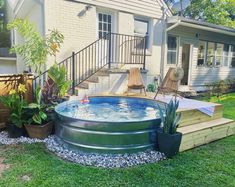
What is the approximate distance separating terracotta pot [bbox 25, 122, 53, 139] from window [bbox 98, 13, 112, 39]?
4.64 metres

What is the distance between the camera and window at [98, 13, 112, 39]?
8102 mm

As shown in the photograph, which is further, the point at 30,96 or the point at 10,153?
the point at 30,96

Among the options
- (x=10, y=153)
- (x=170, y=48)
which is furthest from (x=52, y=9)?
(x=170, y=48)

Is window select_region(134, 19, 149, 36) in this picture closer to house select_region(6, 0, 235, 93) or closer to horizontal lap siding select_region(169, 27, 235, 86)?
house select_region(6, 0, 235, 93)

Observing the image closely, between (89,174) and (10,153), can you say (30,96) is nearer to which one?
(10,153)

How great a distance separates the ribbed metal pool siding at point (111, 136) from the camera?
3.74m

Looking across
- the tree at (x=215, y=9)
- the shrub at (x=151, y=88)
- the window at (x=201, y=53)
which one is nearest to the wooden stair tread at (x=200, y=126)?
the shrub at (x=151, y=88)

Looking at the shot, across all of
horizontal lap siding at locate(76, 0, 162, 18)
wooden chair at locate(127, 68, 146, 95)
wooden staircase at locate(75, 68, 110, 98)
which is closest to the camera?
wooden staircase at locate(75, 68, 110, 98)

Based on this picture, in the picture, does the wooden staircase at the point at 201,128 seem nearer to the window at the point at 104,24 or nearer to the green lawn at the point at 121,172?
the green lawn at the point at 121,172

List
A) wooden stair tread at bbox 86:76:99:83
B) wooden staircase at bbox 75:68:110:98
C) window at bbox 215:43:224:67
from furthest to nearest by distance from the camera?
window at bbox 215:43:224:67
wooden stair tread at bbox 86:76:99:83
wooden staircase at bbox 75:68:110:98

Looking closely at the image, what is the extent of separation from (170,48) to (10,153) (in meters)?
8.51

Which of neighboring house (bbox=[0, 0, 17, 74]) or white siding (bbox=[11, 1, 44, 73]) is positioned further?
neighboring house (bbox=[0, 0, 17, 74])

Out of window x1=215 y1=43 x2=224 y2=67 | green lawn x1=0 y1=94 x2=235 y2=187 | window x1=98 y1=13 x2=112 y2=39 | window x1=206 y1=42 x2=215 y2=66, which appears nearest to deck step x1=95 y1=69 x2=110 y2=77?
window x1=98 y1=13 x2=112 y2=39

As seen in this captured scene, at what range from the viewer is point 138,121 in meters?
3.80
